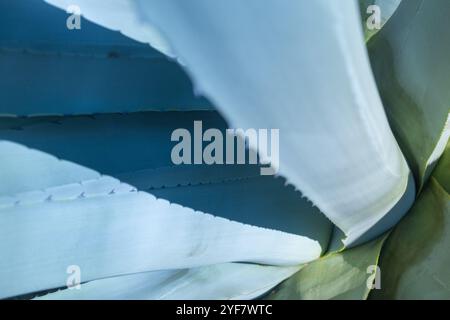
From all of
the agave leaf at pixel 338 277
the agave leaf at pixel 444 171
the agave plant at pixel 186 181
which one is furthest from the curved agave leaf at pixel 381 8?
the agave leaf at pixel 338 277

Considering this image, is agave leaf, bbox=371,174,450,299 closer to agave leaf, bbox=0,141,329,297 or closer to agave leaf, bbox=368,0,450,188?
agave leaf, bbox=368,0,450,188

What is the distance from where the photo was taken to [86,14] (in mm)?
792

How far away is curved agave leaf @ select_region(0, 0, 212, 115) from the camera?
0.77 m

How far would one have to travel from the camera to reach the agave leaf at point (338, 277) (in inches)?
35.2

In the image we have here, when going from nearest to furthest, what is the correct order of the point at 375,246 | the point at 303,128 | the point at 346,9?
the point at 346,9
the point at 303,128
the point at 375,246

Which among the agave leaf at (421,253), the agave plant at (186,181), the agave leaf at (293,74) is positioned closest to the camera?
the agave leaf at (293,74)

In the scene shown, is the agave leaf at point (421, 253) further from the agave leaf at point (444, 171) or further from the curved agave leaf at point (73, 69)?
the curved agave leaf at point (73, 69)

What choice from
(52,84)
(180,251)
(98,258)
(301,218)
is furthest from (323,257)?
(52,84)

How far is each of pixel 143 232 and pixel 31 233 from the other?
0.15 metres

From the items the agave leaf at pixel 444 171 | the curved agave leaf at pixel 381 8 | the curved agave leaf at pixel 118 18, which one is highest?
the curved agave leaf at pixel 381 8

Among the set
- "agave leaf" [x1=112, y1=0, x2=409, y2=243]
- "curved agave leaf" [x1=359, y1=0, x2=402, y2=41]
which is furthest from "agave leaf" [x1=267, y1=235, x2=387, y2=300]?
"curved agave leaf" [x1=359, y1=0, x2=402, y2=41]

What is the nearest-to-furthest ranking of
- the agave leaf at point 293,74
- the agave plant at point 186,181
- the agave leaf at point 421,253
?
the agave leaf at point 293,74 < the agave plant at point 186,181 < the agave leaf at point 421,253

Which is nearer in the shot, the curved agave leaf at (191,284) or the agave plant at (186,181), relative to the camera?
the agave plant at (186,181)
